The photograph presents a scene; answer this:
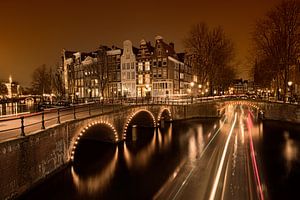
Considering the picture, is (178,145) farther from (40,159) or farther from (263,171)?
(40,159)

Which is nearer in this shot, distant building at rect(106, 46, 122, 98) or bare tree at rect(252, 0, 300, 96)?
bare tree at rect(252, 0, 300, 96)

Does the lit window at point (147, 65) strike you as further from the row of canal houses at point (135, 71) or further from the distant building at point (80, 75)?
the distant building at point (80, 75)

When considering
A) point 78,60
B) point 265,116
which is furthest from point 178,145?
point 78,60

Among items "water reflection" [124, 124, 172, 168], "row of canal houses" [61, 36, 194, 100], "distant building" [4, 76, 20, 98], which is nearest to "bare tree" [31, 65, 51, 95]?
"distant building" [4, 76, 20, 98]

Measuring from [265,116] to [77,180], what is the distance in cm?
3632

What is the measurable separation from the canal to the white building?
2432cm

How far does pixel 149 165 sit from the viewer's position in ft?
Result: 64.2

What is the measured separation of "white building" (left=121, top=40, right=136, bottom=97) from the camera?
2164 inches

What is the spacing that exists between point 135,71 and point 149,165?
3737 centimetres

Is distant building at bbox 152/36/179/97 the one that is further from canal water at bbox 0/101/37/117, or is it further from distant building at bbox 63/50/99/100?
canal water at bbox 0/101/37/117

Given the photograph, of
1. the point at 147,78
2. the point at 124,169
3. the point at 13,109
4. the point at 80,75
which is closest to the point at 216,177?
the point at 124,169

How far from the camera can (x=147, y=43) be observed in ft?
181

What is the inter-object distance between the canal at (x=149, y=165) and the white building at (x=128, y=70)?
79.8 ft

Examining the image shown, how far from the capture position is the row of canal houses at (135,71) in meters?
52.9
